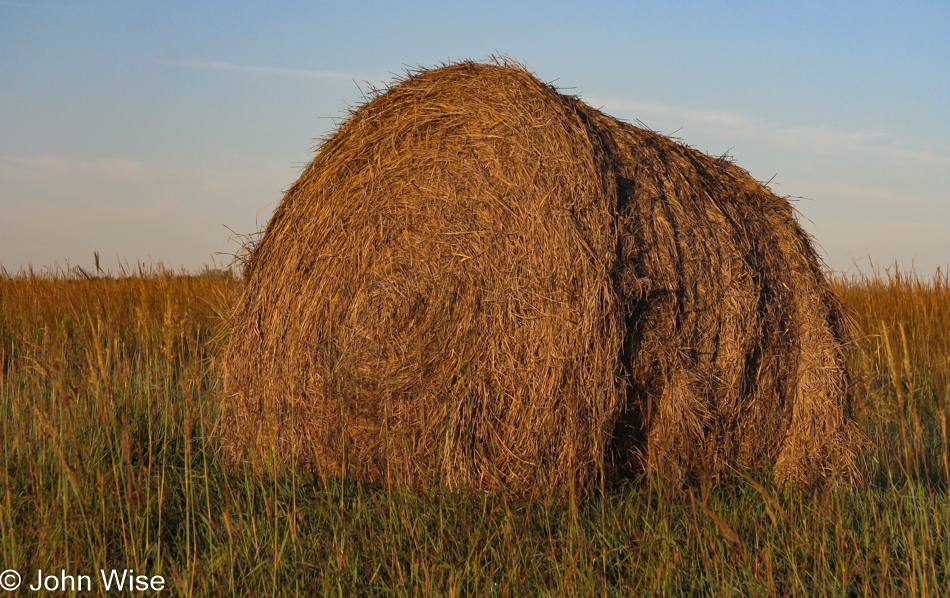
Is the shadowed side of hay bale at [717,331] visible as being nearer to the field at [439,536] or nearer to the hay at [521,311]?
the hay at [521,311]

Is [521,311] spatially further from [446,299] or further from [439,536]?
Answer: [439,536]

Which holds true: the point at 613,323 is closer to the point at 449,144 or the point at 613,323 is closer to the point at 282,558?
the point at 449,144

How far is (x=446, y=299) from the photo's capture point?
4.18 m

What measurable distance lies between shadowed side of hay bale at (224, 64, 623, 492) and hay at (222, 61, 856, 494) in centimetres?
1

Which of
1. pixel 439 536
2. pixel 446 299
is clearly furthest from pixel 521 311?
pixel 439 536

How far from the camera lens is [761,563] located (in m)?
3.38

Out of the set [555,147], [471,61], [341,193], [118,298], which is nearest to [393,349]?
[341,193]

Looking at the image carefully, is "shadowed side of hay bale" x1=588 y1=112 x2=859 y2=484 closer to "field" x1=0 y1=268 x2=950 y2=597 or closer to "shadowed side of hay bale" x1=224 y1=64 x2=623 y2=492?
"field" x1=0 y1=268 x2=950 y2=597

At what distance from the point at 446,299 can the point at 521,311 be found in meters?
0.48

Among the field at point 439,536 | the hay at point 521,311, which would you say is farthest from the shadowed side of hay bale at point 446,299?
the field at point 439,536

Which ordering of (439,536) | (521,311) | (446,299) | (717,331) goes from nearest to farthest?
(439,536) < (521,311) < (446,299) < (717,331)

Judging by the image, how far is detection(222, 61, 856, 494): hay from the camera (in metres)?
3.94

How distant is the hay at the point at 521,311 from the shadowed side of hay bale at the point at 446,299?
0.01m

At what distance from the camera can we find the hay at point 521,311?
3936 millimetres
